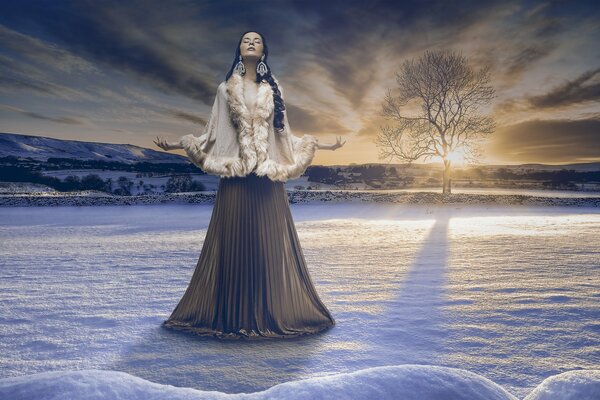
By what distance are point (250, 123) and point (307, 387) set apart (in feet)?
8.47

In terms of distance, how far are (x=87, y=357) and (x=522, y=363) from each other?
334 cm

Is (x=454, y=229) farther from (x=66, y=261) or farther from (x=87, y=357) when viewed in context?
(x=87, y=357)

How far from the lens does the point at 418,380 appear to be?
1.64 metres

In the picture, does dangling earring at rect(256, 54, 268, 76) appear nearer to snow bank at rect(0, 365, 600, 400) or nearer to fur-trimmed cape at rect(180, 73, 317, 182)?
fur-trimmed cape at rect(180, 73, 317, 182)

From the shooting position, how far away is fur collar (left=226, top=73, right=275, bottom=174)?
12.0 ft

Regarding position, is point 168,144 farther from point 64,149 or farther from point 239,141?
point 64,149

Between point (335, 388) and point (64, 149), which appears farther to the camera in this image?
point (64, 149)

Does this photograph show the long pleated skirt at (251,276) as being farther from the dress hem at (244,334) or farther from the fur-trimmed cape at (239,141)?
the fur-trimmed cape at (239,141)

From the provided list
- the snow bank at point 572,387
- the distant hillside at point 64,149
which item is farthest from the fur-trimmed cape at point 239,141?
the distant hillside at point 64,149

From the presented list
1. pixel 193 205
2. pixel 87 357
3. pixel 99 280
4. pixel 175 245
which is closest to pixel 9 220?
pixel 193 205

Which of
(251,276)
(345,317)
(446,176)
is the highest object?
(446,176)

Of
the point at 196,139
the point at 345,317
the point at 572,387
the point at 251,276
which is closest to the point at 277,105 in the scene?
the point at 196,139

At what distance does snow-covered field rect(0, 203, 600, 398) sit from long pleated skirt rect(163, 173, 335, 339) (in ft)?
0.56

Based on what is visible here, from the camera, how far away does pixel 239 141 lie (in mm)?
3703
